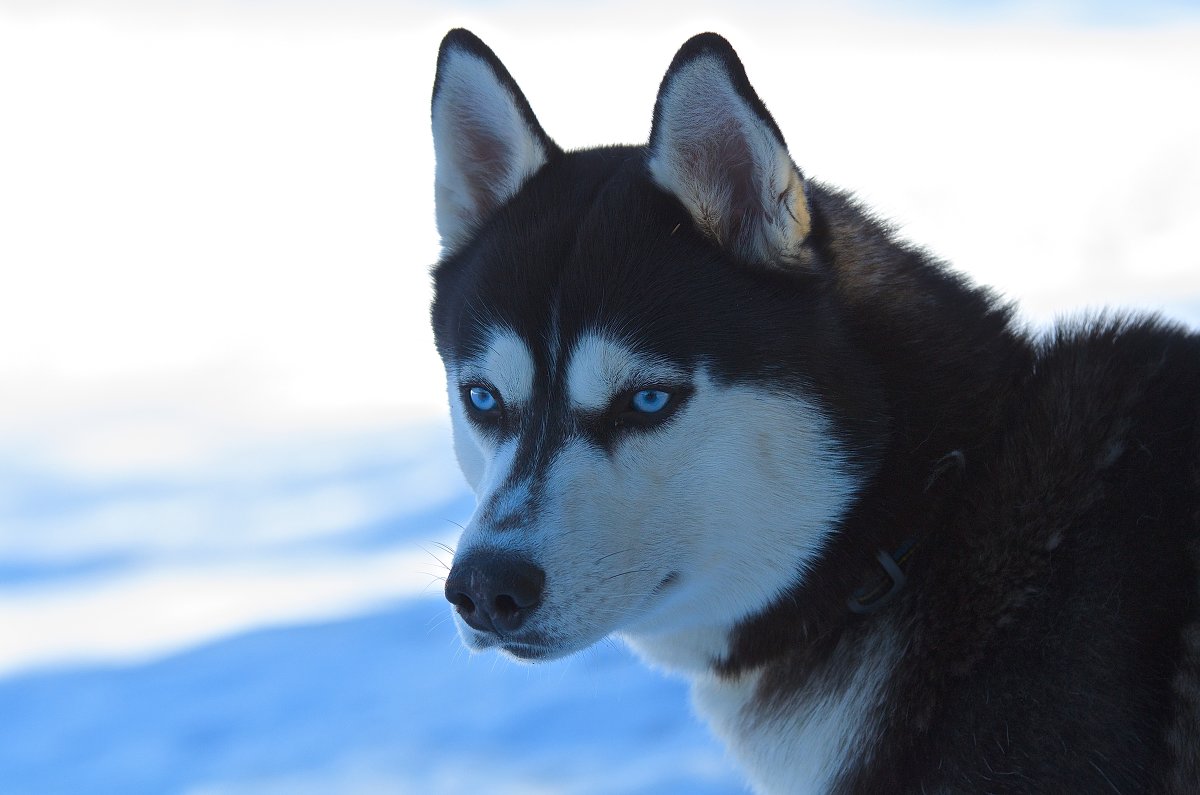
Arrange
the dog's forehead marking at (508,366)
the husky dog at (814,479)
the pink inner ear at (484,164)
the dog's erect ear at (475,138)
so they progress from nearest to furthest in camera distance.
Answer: the husky dog at (814,479) < the dog's forehead marking at (508,366) < the dog's erect ear at (475,138) < the pink inner ear at (484,164)

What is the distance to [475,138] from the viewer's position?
2404mm

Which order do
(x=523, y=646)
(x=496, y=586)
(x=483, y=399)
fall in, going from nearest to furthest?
1. (x=496, y=586)
2. (x=523, y=646)
3. (x=483, y=399)

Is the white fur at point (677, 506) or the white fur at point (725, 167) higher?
the white fur at point (725, 167)

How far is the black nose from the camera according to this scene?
183 centimetres

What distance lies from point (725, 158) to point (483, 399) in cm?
62

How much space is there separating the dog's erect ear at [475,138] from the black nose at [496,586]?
855 mm

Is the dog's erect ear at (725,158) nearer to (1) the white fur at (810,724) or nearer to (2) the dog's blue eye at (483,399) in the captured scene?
(2) the dog's blue eye at (483,399)

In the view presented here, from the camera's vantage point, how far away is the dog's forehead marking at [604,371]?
6.46 feet

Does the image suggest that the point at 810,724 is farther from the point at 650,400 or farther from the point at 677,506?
the point at 650,400

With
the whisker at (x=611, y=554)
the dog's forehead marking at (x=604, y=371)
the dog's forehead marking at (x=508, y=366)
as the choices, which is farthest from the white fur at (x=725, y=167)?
the whisker at (x=611, y=554)


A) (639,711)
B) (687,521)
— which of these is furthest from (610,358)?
(639,711)

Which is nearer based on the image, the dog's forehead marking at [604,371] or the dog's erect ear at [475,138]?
the dog's forehead marking at [604,371]

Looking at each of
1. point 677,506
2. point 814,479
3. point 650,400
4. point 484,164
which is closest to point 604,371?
point 650,400

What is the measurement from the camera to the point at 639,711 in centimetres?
341
